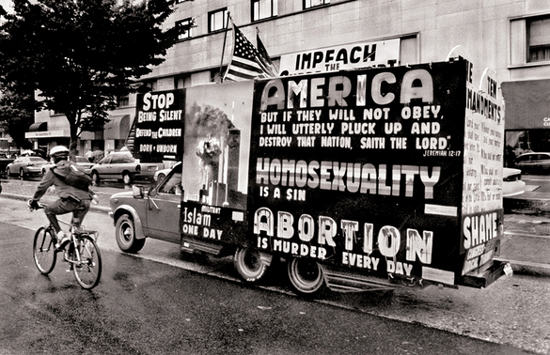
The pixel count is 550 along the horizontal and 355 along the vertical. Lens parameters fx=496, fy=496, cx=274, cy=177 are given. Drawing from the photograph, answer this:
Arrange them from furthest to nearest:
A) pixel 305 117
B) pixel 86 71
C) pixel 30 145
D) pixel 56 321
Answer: pixel 30 145 → pixel 86 71 → pixel 305 117 → pixel 56 321

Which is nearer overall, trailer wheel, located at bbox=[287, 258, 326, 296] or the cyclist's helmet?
trailer wheel, located at bbox=[287, 258, 326, 296]

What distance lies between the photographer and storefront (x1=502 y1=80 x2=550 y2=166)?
15.7 meters

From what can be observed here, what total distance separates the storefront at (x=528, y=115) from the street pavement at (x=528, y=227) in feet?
3.63

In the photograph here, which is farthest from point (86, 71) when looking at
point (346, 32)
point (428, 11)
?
point (428, 11)

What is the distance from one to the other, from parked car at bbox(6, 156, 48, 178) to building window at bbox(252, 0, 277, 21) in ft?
53.2

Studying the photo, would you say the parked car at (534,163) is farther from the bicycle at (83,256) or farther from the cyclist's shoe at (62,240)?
the cyclist's shoe at (62,240)

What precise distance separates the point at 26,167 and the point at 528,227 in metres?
28.4

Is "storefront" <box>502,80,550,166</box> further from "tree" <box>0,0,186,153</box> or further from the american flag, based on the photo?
"tree" <box>0,0,186,153</box>

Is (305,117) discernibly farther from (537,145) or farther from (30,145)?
(30,145)

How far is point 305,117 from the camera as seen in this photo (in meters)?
5.82

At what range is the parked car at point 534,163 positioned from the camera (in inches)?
641

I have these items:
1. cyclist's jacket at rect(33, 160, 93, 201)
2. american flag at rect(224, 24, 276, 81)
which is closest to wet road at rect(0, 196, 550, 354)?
cyclist's jacket at rect(33, 160, 93, 201)

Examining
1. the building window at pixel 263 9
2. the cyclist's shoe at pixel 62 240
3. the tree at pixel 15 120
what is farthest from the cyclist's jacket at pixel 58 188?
the tree at pixel 15 120

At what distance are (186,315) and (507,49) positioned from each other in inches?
611
